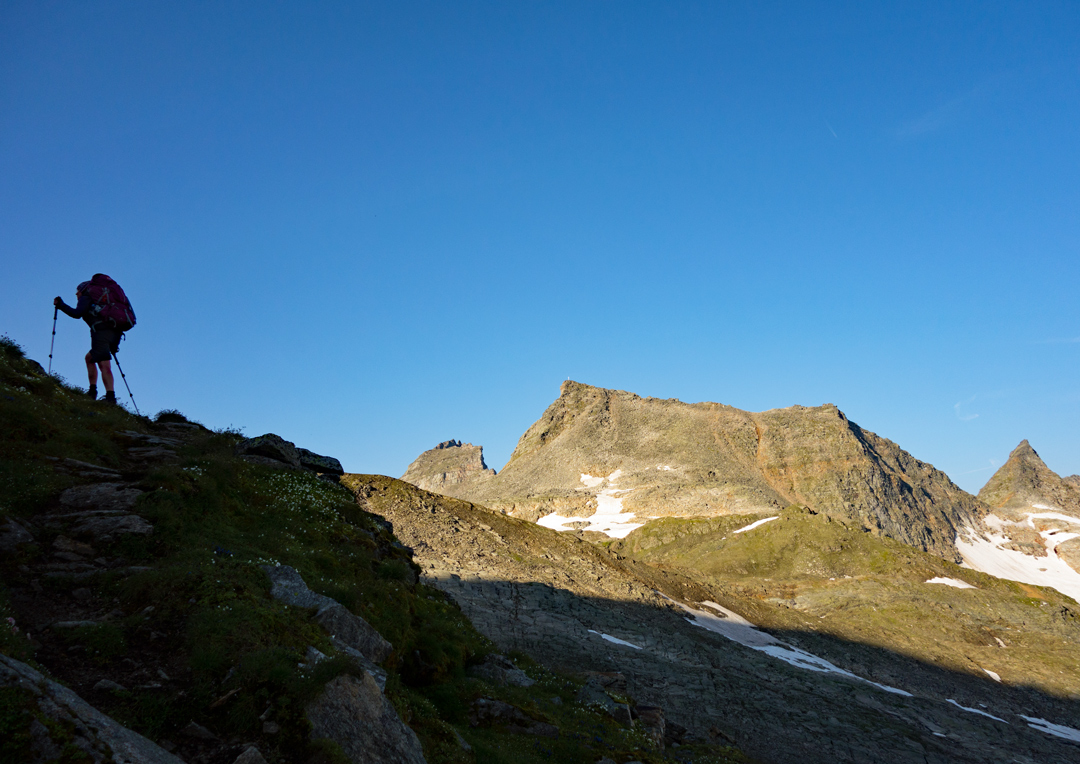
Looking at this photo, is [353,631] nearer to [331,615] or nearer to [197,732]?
[331,615]

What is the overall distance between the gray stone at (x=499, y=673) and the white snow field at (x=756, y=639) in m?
30.0

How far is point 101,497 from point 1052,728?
58.2m

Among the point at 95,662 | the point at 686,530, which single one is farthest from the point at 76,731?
the point at 686,530

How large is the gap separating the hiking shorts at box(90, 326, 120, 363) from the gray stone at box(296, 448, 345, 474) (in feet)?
24.1

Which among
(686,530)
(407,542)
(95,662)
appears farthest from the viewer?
(686,530)

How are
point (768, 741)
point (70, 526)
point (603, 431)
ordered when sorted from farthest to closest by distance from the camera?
point (603, 431), point (768, 741), point (70, 526)

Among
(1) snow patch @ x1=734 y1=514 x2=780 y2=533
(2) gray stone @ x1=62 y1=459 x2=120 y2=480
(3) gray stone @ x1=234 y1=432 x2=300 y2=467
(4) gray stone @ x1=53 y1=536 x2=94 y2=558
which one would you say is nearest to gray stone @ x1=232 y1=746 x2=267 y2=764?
(4) gray stone @ x1=53 y1=536 x2=94 y2=558

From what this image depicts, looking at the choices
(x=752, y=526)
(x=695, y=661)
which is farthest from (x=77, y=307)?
(x=752, y=526)

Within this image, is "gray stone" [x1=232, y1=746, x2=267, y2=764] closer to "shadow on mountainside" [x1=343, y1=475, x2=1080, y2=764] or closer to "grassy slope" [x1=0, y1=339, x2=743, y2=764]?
"grassy slope" [x1=0, y1=339, x2=743, y2=764]

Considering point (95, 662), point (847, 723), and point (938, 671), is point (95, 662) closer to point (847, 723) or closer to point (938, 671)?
point (847, 723)

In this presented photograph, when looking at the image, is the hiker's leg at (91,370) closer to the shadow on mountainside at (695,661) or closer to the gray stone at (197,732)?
the gray stone at (197,732)

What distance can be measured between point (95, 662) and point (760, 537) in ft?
342

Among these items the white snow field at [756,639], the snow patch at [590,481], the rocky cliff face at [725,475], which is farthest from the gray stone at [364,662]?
the snow patch at [590,481]

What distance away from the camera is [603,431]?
199625 millimetres
